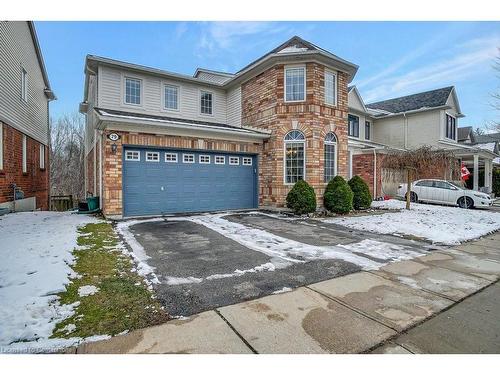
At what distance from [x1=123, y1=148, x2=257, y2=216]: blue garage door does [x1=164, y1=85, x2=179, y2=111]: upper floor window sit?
3.76 metres

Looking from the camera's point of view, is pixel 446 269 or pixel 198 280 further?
pixel 446 269

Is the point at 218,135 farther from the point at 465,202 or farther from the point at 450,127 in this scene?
the point at 450,127

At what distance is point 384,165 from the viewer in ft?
52.4

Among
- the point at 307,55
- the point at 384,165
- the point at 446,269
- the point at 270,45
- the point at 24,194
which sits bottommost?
the point at 446,269

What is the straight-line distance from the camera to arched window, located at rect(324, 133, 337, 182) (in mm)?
11492

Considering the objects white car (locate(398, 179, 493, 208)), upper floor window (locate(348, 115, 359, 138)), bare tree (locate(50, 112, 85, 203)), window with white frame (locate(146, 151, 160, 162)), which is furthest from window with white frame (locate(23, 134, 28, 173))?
white car (locate(398, 179, 493, 208))

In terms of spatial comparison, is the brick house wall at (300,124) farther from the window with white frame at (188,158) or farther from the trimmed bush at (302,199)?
the window with white frame at (188,158)

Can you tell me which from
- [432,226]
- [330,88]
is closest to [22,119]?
[330,88]

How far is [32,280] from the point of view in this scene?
3.58 m

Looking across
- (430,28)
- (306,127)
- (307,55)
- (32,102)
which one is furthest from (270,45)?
(32,102)

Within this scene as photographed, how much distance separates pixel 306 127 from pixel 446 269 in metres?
7.43

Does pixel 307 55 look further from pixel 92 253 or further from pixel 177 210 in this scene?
pixel 92 253

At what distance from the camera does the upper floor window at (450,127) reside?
20.3m

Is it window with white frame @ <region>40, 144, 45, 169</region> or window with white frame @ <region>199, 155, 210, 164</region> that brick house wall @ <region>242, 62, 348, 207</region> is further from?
window with white frame @ <region>40, 144, 45, 169</region>
